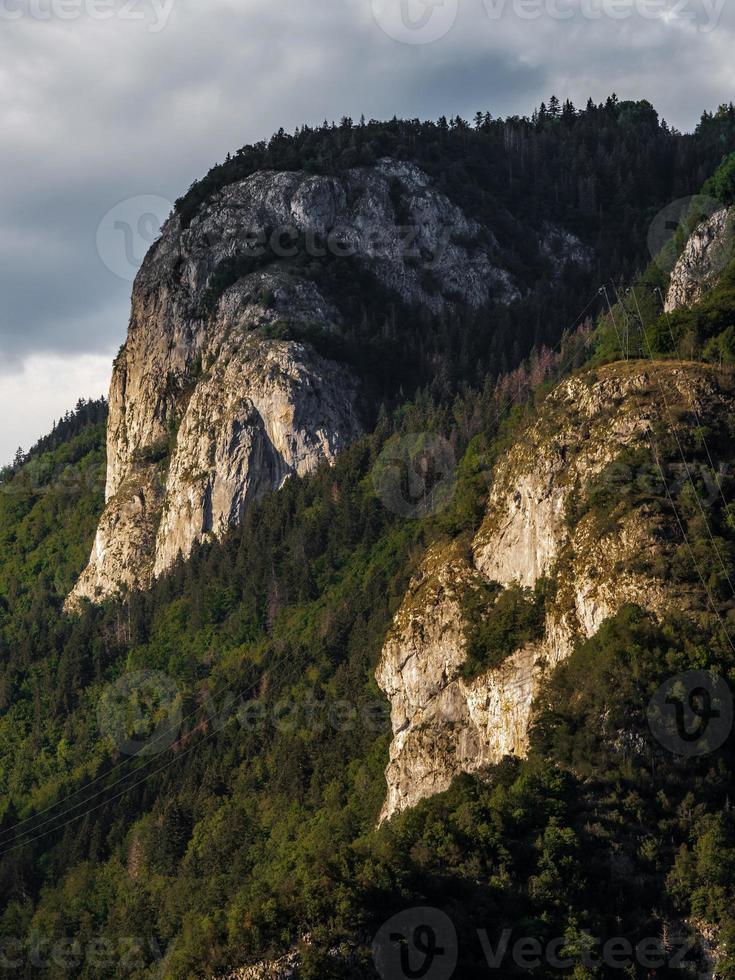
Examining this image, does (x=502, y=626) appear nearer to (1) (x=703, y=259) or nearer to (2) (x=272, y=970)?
(2) (x=272, y=970)

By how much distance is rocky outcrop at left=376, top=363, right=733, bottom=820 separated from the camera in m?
69.3

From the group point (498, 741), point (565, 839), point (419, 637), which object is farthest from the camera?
point (419, 637)

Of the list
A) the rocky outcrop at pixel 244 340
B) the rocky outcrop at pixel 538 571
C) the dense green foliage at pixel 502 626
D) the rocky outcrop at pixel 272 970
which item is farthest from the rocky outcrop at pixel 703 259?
the rocky outcrop at pixel 272 970

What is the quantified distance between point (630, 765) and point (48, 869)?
7006 centimetres

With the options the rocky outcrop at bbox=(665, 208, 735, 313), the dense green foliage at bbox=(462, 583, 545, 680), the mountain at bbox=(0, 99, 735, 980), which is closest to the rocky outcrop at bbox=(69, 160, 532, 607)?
the mountain at bbox=(0, 99, 735, 980)

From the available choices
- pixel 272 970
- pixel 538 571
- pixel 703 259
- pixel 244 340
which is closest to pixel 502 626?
pixel 538 571

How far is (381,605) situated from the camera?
117 meters

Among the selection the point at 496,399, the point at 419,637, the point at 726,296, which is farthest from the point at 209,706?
the point at 726,296

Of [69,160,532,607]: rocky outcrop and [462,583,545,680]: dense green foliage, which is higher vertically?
[69,160,532,607]: rocky outcrop

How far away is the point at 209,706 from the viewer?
12631cm

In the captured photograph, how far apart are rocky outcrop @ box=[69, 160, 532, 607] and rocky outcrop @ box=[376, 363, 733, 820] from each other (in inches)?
3036

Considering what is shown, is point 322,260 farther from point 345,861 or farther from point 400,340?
point 345,861

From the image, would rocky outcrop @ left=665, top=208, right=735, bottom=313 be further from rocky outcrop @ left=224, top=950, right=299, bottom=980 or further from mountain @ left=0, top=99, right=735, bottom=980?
rocky outcrop @ left=224, top=950, right=299, bottom=980

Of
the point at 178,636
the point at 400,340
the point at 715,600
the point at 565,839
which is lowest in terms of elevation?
the point at 565,839
